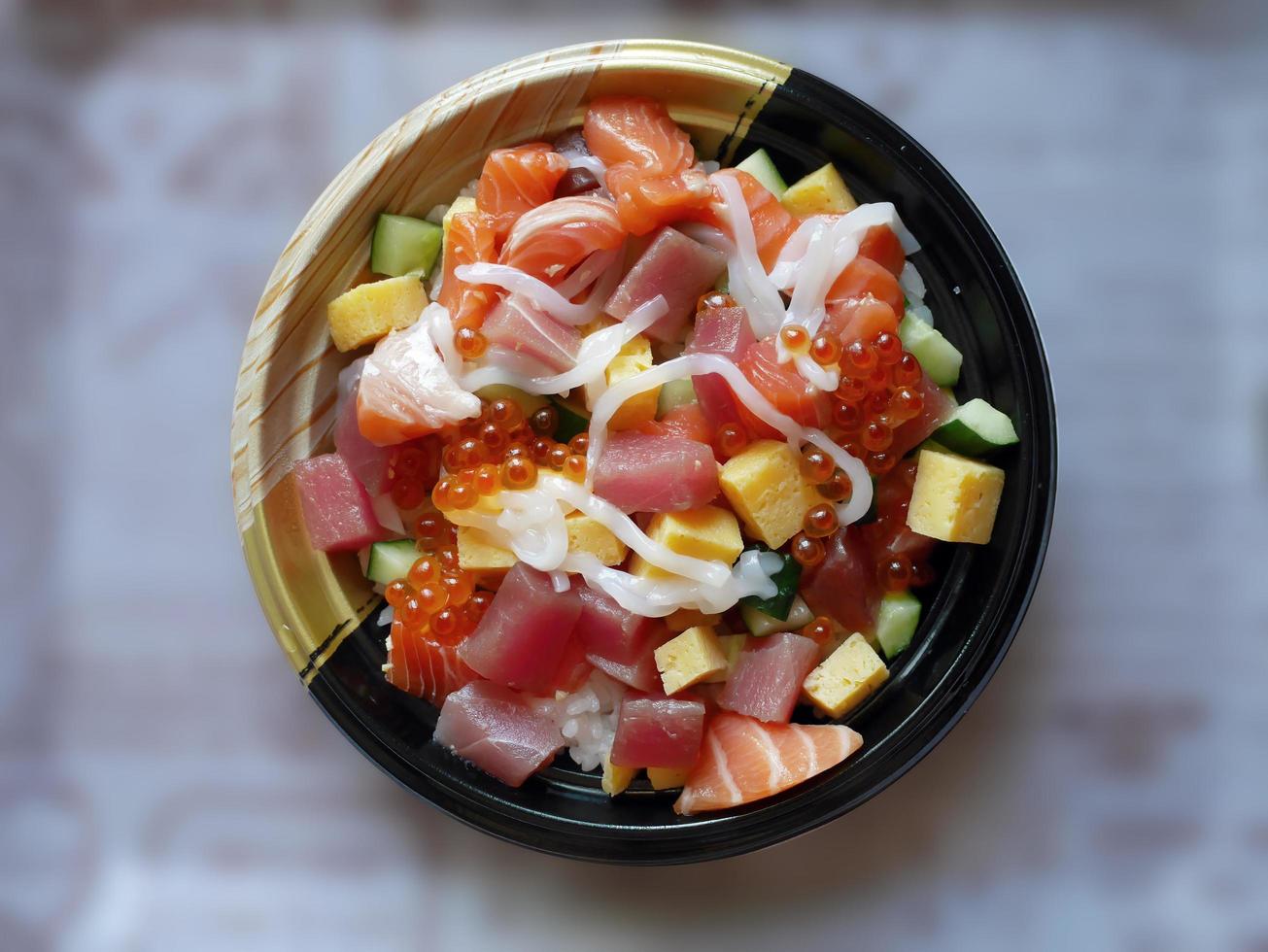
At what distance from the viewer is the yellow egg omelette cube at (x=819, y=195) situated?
1.73 metres

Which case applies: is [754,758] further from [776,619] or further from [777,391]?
[777,391]

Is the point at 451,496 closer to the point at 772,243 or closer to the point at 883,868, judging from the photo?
the point at 772,243

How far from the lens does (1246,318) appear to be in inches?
80.0

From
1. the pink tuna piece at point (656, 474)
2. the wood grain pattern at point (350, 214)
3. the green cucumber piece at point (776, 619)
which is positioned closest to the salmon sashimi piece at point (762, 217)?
the wood grain pattern at point (350, 214)

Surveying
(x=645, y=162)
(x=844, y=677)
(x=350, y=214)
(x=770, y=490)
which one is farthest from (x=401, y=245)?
(x=844, y=677)

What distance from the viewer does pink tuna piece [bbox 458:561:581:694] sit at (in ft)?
5.41

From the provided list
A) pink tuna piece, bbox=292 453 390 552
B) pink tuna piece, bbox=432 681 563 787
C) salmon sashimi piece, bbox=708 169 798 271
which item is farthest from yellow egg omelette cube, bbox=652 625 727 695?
salmon sashimi piece, bbox=708 169 798 271

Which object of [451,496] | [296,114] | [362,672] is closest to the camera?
[451,496]

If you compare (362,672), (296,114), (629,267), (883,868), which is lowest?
(883,868)

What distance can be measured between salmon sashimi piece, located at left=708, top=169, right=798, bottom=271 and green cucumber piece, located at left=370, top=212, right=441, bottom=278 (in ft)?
1.75

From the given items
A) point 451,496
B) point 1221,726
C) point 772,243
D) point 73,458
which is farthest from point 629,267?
point 1221,726

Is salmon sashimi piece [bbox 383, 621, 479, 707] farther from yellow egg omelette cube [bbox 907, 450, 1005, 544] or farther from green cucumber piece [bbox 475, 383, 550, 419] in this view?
yellow egg omelette cube [bbox 907, 450, 1005, 544]

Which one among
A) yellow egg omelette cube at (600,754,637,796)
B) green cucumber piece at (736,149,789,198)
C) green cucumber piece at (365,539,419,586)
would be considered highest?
green cucumber piece at (736,149,789,198)

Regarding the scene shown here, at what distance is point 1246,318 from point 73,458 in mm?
2604
